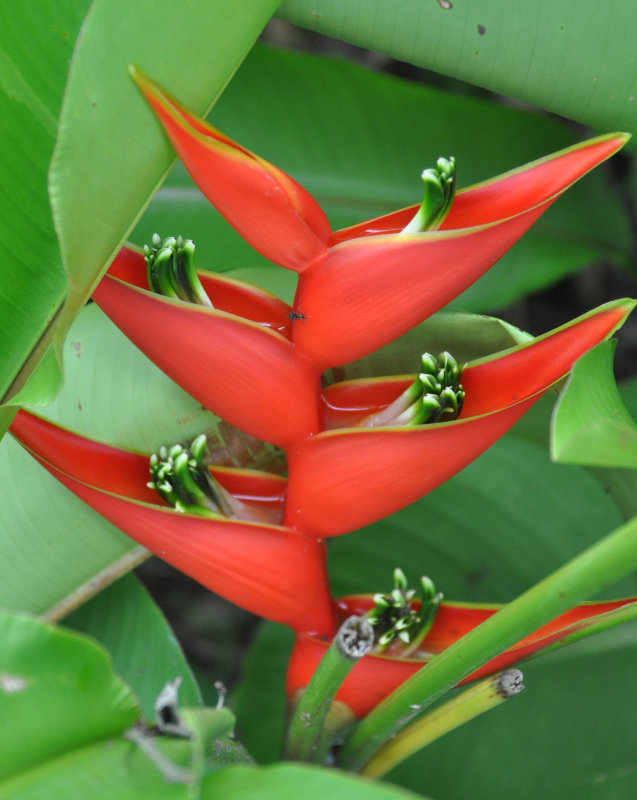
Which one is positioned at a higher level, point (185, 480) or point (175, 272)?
point (175, 272)

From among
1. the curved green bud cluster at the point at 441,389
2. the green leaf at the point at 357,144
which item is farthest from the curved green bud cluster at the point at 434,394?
the green leaf at the point at 357,144

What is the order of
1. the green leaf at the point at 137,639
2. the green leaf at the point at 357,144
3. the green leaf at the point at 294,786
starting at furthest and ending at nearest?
1. the green leaf at the point at 357,144
2. the green leaf at the point at 137,639
3. the green leaf at the point at 294,786

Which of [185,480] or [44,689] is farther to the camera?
[185,480]

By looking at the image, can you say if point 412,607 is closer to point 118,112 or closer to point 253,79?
point 118,112

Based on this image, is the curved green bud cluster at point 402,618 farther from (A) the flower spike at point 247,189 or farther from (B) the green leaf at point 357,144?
(B) the green leaf at point 357,144

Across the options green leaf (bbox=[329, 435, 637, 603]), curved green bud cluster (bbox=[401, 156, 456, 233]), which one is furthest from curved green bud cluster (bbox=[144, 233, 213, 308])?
green leaf (bbox=[329, 435, 637, 603])

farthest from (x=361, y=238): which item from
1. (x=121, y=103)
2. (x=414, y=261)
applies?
(x=121, y=103)

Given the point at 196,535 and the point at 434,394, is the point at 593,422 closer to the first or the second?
the point at 434,394

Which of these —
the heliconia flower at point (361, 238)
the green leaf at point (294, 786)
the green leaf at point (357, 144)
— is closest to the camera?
the green leaf at point (294, 786)
